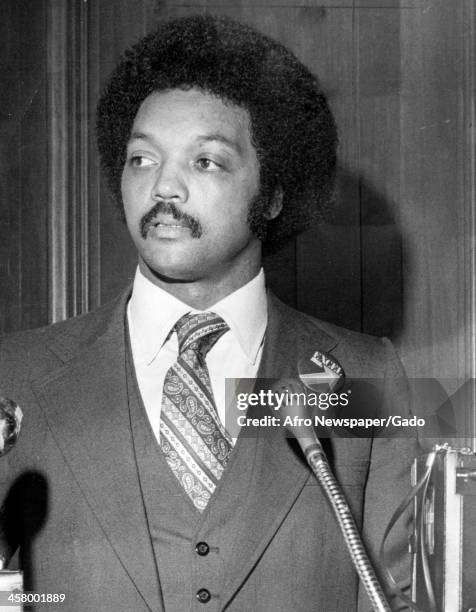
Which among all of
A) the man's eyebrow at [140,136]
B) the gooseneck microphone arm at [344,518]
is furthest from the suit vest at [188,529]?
the man's eyebrow at [140,136]

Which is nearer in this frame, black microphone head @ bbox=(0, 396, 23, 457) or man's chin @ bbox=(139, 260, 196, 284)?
black microphone head @ bbox=(0, 396, 23, 457)

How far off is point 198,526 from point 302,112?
58cm

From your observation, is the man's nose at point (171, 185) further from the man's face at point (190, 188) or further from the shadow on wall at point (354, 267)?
the shadow on wall at point (354, 267)

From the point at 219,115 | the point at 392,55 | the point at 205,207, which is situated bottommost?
the point at 205,207

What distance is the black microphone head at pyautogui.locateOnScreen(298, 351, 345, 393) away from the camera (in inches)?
36.6

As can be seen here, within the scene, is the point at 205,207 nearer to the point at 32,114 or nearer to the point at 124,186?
the point at 124,186

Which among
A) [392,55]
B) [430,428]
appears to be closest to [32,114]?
[392,55]

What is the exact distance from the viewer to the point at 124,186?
1.05 m

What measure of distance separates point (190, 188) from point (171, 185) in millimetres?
21

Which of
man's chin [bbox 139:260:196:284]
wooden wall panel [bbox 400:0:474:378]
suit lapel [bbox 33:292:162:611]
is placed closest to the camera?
suit lapel [bbox 33:292:162:611]

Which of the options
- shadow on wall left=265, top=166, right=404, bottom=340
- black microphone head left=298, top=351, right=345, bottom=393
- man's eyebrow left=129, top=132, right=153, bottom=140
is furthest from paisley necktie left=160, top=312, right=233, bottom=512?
shadow on wall left=265, top=166, right=404, bottom=340

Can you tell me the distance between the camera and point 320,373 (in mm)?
933

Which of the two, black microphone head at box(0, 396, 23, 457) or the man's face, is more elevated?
the man's face

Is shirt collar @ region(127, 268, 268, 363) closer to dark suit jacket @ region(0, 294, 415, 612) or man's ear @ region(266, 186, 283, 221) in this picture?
dark suit jacket @ region(0, 294, 415, 612)
